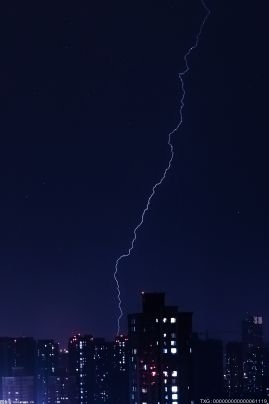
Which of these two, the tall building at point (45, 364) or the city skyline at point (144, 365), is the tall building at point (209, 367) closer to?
the city skyline at point (144, 365)

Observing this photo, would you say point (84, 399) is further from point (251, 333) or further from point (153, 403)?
point (153, 403)

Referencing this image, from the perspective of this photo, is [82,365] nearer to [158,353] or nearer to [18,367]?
[18,367]

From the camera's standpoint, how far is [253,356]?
103ft

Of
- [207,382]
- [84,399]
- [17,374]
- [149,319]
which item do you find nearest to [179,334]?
[149,319]

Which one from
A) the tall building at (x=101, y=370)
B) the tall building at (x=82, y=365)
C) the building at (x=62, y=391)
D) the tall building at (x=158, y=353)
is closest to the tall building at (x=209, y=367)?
the tall building at (x=101, y=370)

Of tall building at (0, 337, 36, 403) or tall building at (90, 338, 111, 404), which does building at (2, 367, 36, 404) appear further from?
tall building at (90, 338, 111, 404)

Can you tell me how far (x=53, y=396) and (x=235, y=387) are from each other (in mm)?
5460

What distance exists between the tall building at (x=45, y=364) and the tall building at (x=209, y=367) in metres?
5.06

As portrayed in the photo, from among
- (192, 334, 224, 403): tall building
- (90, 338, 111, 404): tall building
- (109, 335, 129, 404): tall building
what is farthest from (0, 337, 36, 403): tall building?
(192, 334, 224, 403): tall building

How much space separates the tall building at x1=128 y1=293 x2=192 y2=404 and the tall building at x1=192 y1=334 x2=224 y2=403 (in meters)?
4.77

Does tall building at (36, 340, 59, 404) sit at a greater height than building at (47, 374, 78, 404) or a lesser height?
greater

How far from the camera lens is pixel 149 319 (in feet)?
71.7

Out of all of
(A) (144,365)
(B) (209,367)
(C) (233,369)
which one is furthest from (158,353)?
(C) (233,369)

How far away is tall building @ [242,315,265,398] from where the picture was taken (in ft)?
97.6
